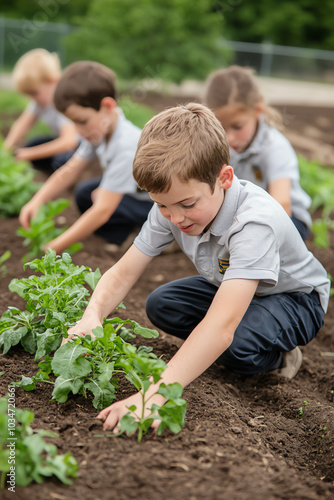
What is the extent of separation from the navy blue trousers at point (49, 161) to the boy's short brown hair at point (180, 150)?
4058mm

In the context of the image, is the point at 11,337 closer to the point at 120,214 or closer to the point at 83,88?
the point at 83,88

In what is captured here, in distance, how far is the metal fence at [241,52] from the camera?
1823 cm

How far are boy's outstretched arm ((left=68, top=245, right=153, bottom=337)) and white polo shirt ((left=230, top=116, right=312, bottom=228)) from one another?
1.43m

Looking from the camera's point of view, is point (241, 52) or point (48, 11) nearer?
point (241, 52)

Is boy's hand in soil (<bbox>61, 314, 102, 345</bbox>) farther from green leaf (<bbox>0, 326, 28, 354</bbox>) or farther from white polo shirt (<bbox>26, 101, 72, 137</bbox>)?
white polo shirt (<bbox>26, 101, 72, 137</bbox>)

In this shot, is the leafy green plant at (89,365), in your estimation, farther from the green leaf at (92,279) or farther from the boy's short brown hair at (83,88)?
the boy's short brown hair at (83,88)

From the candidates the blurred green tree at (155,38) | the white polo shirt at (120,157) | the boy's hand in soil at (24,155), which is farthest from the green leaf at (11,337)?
the blurred green tree at (155,38)

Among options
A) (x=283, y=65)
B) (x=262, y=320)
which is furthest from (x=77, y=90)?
(x=283, y=65)

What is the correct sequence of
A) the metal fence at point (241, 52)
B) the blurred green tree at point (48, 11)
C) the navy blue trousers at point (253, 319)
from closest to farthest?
the navy blue trousers at point (253, 319), the metal fence at point (241, 52), the blurred green tree at point (48, 11)

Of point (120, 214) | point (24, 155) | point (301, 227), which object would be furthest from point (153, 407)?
point (24, 155)

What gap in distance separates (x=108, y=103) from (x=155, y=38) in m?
12.2

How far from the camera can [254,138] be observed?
3625 mm

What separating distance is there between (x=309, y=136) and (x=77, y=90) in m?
8.39

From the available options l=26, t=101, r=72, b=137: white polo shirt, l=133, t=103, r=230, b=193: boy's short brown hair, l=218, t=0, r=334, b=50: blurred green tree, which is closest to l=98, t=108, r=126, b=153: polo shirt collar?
l=133, t=103, r=230, b=193: boy's short brown hair
